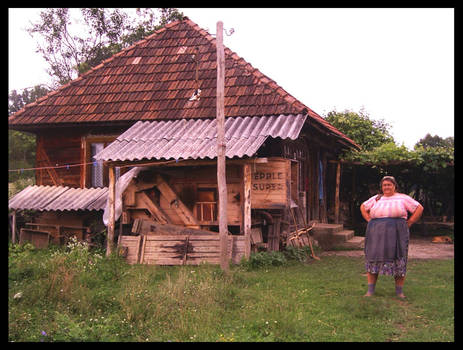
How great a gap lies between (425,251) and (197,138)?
6732mm

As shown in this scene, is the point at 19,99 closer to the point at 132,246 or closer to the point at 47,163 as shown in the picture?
the point at 47,163

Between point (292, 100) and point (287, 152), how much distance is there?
160 centimetres

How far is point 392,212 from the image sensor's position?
6.55 m

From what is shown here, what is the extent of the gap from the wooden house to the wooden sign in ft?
0.08

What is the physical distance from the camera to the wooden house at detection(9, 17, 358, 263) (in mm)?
10068

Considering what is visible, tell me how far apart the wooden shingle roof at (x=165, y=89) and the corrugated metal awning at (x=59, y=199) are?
1914mm

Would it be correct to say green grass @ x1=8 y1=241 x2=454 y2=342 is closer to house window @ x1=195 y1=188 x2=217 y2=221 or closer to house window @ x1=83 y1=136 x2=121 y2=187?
house window @ x1=195 y1=188 x2=217 y2=221

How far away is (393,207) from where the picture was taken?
21.5 ft

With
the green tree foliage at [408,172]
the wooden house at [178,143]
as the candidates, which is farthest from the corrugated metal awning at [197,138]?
the green tree foliage at [408,172]

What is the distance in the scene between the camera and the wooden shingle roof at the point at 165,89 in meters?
11.7

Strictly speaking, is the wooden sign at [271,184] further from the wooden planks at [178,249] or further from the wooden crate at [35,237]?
the wooden crate at [35,237]

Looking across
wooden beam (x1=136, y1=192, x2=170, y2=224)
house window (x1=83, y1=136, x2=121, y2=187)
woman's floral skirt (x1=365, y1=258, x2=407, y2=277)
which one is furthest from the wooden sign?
house window (x1=83, y1=136, x2=121, y2=187)
